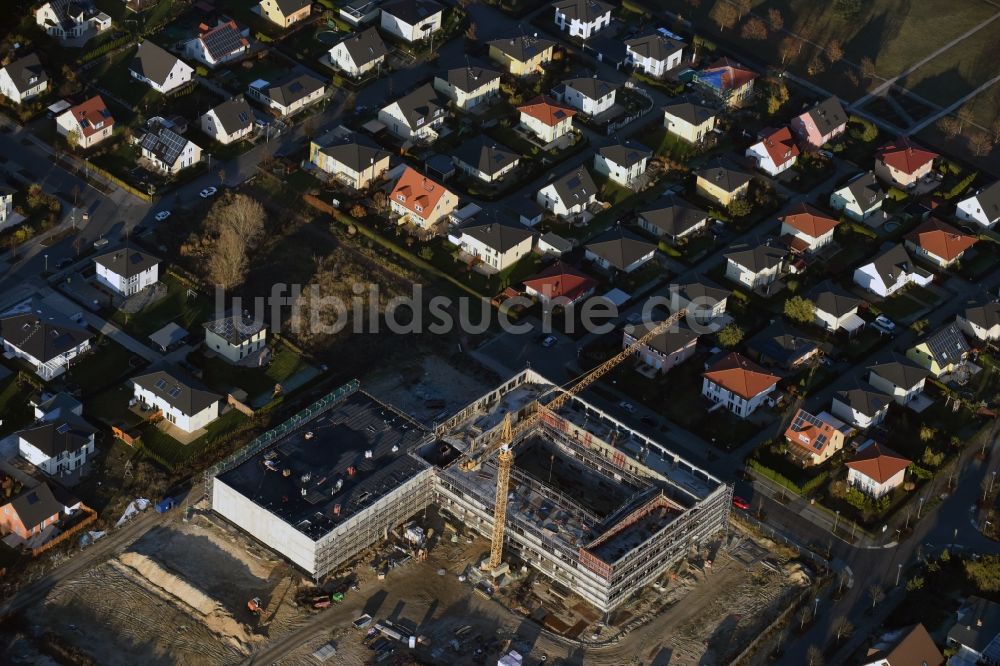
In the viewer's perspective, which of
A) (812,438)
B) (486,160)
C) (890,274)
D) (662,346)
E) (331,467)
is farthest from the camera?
(486,160)

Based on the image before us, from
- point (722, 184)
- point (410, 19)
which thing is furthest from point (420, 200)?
point (410, 19)

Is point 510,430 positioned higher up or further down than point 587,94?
further down

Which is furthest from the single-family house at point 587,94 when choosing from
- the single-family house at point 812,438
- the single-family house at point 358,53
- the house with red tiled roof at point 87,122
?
the single-family house at point 812,438

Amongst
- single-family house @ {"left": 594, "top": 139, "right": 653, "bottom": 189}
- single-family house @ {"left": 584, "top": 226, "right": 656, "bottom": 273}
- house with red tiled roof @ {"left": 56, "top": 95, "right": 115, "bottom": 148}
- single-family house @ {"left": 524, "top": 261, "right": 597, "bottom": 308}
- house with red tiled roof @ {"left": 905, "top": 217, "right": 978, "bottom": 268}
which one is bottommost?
house with red tiled roof @ {"left": 56, "top": 95, "right": 115, "bottom": 148}

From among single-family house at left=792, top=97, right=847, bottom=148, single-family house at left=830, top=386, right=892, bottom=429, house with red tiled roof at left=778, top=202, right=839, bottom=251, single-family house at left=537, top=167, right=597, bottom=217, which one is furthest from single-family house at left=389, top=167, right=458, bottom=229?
single-family house at left=830, top=386, right=892, bottom=429

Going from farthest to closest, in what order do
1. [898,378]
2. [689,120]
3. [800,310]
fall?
[689,120]
[800,310]
[898,378]

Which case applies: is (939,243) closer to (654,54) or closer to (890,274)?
(890,274)

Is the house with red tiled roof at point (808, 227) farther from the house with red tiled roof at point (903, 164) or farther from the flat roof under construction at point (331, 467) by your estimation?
the flat roof under construction at point (331, 467)

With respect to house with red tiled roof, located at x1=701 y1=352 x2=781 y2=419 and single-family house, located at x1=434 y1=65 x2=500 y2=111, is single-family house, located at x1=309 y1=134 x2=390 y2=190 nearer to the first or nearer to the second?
single-family house, located at x1=434 y1=65 x2=500 y2=111
